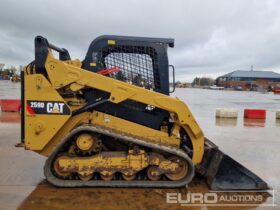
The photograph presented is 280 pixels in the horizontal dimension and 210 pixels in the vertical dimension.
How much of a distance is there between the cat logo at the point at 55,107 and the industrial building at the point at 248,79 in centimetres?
11507

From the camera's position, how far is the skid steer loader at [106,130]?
200 inches

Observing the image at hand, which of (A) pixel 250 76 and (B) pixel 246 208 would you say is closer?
(B) pixel 246 208

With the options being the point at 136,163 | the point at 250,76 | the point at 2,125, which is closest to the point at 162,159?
the point at 136,163

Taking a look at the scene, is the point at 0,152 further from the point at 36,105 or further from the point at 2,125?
the point at 2,125

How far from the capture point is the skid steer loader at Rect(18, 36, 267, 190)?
508cm

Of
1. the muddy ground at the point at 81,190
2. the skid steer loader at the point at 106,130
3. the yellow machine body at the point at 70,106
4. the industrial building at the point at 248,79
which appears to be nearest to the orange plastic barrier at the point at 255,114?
the muddy ground at the point at 81,190

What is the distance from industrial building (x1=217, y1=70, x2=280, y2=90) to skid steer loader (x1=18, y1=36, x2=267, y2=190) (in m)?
114

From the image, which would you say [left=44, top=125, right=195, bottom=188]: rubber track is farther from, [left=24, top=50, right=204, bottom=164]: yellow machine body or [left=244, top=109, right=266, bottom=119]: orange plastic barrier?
[left=244, top=109, right=266, bottom=119]: orange plastic barrier

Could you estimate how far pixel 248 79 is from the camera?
123m

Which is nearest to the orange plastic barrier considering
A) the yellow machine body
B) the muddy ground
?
the muddy ground

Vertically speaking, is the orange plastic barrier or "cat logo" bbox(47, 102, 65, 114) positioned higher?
"cat logo" bbox(47, 102, 65, 114)

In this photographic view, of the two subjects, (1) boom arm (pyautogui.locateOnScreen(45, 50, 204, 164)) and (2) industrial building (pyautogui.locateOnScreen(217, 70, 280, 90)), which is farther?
(2) industrial building (pyautogui.locateOnScreen(217, 70, 280, 90))

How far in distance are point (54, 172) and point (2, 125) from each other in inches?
272

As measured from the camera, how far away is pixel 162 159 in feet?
16.9
